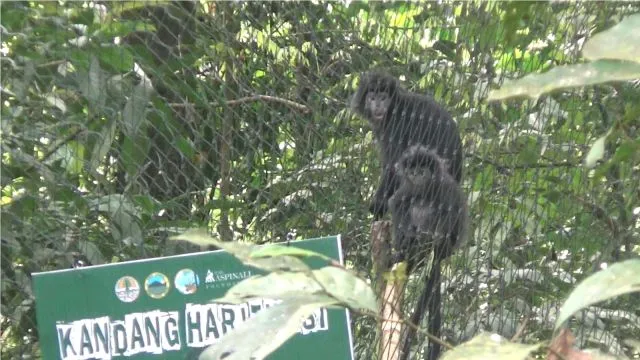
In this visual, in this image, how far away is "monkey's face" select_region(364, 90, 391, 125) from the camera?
9.73 ft

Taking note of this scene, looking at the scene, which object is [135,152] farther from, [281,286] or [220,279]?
[281,286]

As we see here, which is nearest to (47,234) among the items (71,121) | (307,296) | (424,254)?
(71,121)

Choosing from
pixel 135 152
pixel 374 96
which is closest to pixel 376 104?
pixel 374 96

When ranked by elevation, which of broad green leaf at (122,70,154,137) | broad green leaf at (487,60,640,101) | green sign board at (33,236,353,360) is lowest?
green sign board at (33,236,353,360)

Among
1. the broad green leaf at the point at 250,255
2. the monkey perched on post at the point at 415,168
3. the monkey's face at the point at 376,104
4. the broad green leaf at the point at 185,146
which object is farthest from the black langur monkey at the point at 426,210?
the broad green leaf at the point at 250,255

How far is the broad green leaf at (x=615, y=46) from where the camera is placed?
513 mm

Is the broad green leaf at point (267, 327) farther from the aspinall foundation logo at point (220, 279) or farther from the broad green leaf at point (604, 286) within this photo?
the aspinall foundation logo at point (220, 279)

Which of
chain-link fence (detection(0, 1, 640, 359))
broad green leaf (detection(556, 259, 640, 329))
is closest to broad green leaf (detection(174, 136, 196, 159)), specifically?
chain-link fence (detection(0, 1, 640, 359))

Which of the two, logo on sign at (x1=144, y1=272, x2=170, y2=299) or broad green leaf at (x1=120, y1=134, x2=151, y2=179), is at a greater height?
broad green leaf at (x1=120, y1=134, x2=151, y2=179)

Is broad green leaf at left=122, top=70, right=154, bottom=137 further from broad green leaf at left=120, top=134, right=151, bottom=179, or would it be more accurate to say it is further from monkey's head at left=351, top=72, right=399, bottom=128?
monkey's head at left=351, top=72, right=399, bottom=128

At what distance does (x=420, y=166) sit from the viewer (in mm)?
3018

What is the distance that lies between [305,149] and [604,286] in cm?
225

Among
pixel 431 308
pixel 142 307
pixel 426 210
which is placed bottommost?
pixel 431 308

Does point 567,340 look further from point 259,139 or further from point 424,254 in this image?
point 424,254
